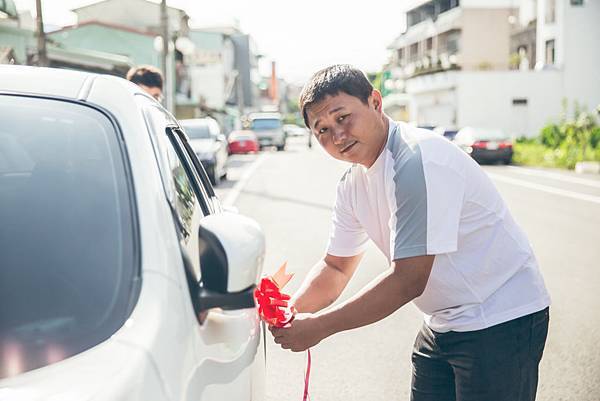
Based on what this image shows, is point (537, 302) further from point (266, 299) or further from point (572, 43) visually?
point (572, 43)

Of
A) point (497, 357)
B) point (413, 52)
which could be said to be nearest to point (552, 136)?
point (497, 357)

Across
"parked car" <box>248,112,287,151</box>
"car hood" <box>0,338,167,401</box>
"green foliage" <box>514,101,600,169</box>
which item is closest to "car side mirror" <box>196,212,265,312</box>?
"car hood" <box>0,338,167,401</box>

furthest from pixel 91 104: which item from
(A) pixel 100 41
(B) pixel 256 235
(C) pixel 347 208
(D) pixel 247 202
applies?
(A) pixel 100 41

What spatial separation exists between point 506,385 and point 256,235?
42.1 inches

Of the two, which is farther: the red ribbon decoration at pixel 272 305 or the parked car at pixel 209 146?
the parked car at pixel 209 146

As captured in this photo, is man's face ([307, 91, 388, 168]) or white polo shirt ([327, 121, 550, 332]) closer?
white polo shirt ([327, 121, 550, 332])

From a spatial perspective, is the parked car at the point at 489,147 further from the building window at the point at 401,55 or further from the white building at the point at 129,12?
the building window at the point at 401,55

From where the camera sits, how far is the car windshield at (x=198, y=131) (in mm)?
19281

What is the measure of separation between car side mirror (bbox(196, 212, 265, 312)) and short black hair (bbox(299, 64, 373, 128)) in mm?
724

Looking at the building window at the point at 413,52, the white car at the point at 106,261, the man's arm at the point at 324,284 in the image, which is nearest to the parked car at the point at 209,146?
the man's arm at the point at 324,284

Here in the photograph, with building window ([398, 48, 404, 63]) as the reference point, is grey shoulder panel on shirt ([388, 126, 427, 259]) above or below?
below

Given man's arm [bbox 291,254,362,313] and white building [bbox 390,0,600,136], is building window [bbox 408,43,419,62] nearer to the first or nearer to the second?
white building [bbox 390,0,600,136]

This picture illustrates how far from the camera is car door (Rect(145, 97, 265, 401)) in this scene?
5.76 feet

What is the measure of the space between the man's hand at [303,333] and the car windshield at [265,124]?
150 ft
